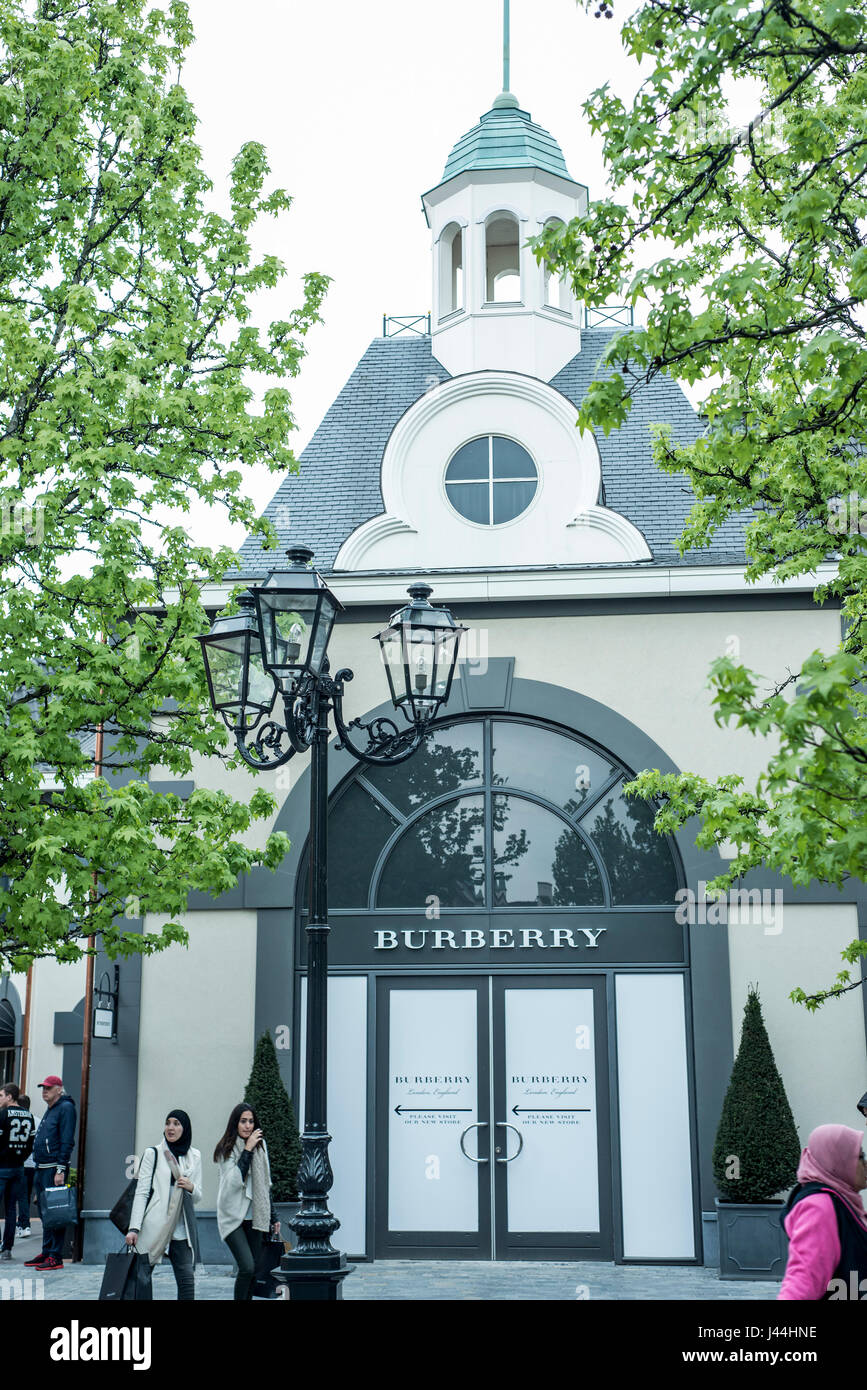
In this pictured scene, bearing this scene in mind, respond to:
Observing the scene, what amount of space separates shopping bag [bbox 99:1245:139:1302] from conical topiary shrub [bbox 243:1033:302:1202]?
146 inches

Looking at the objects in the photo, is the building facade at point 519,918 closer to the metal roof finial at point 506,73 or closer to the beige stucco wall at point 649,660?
the beige stucco wall at point 649,660

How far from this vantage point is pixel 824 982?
13.0m

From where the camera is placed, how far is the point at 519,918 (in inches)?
540

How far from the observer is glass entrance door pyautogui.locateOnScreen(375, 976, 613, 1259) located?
13.1 meters

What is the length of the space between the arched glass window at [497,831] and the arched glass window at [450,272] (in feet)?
18.2

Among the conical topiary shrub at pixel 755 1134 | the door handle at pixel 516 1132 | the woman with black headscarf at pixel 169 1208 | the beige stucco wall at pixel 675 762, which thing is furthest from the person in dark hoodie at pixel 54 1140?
the conical topiary shrub at pixel 755 1134

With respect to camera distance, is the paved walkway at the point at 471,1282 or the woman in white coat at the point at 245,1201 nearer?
the woman in white coat at the point at 245,1201

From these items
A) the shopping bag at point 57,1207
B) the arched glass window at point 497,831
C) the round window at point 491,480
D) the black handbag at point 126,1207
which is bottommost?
the shopping bag at point 57,1207

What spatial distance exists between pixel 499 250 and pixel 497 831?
7805 mm

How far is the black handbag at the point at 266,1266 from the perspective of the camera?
995 cm
